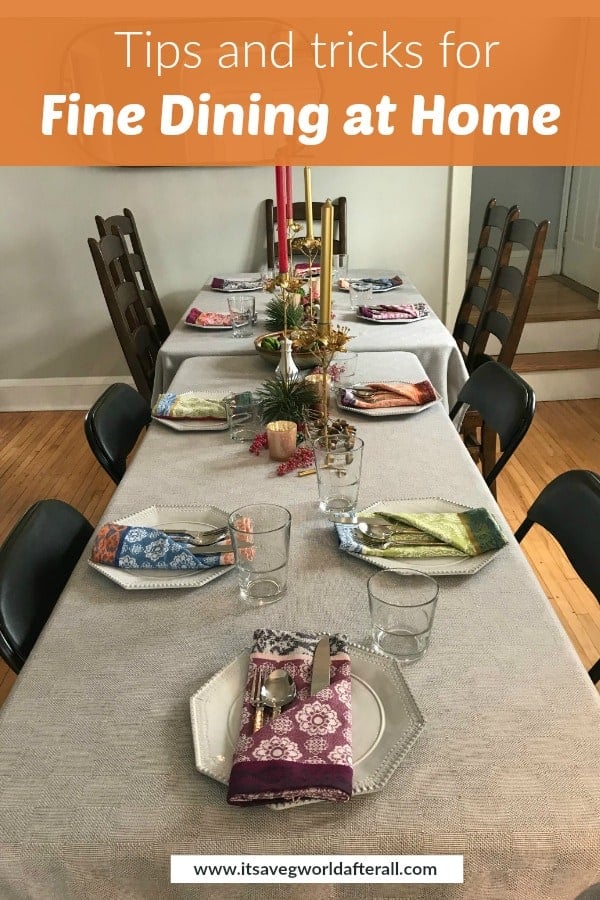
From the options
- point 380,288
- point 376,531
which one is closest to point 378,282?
point 380,288

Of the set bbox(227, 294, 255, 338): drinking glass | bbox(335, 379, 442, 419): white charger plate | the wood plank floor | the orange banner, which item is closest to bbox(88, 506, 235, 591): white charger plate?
bbox(335, 379, 442, 419): white charger plate

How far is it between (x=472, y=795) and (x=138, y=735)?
0.34 metres

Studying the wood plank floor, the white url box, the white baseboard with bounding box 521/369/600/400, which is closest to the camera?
the white url box

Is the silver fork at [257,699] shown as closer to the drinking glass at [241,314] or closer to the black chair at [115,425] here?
the black chair at [115,425]

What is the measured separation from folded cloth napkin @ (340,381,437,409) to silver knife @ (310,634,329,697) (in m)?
0.78

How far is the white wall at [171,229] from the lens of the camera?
312cm

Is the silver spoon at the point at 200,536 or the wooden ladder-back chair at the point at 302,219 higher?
the wooden ladder-back chair at the point at 302,219

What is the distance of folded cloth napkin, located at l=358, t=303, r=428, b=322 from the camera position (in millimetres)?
2229

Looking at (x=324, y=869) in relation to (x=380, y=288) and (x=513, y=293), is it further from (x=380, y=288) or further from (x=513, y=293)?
(x=380, y=288)

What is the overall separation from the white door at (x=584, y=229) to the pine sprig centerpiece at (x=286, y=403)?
125 inches

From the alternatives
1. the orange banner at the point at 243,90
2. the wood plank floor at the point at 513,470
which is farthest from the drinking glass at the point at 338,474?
the orange banner at the point at 243,90

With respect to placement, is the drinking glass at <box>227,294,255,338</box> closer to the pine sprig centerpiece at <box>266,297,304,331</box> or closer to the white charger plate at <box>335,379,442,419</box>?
the pine sprig centerpiece at <box>266,297,304,331</box>

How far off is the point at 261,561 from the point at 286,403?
1.85 ft

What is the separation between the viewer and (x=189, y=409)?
1.53 m
